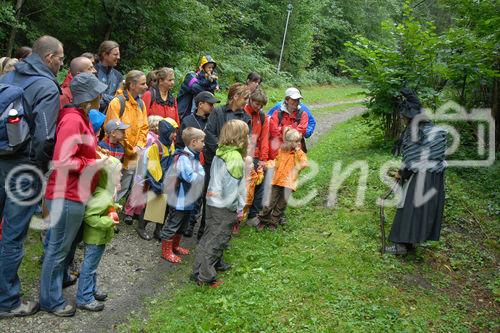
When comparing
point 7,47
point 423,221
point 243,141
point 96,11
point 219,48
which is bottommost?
point 423,221

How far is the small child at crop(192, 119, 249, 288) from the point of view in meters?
5.59

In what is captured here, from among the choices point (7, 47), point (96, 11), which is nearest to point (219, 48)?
point (96, 11)

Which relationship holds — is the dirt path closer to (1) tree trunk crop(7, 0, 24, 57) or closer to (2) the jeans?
(2) the jeans

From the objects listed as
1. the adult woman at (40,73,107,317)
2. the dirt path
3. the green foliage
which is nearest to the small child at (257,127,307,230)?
the dirt path

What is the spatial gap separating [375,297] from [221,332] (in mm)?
2185

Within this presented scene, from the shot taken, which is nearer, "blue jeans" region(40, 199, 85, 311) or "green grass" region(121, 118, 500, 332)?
"blue jeans" region(40, 199, 85, 311)

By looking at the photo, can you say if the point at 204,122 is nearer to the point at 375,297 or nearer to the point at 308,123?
the point at 308,123

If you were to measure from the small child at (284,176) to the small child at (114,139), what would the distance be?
2526mm

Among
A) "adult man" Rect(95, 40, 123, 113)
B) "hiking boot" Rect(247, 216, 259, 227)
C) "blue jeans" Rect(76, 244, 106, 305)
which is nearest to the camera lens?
"blue jeans" Rect(76, 244, 106, 305)

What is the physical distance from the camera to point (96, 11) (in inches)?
514

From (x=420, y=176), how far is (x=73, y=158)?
4889mm

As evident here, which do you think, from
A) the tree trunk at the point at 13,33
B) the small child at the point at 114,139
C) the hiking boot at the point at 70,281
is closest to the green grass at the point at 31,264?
the hiking boot at the point at 70,281

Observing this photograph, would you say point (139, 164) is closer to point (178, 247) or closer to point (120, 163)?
point (120, 163)

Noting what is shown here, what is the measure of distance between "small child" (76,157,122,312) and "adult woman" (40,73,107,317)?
0.37ft
